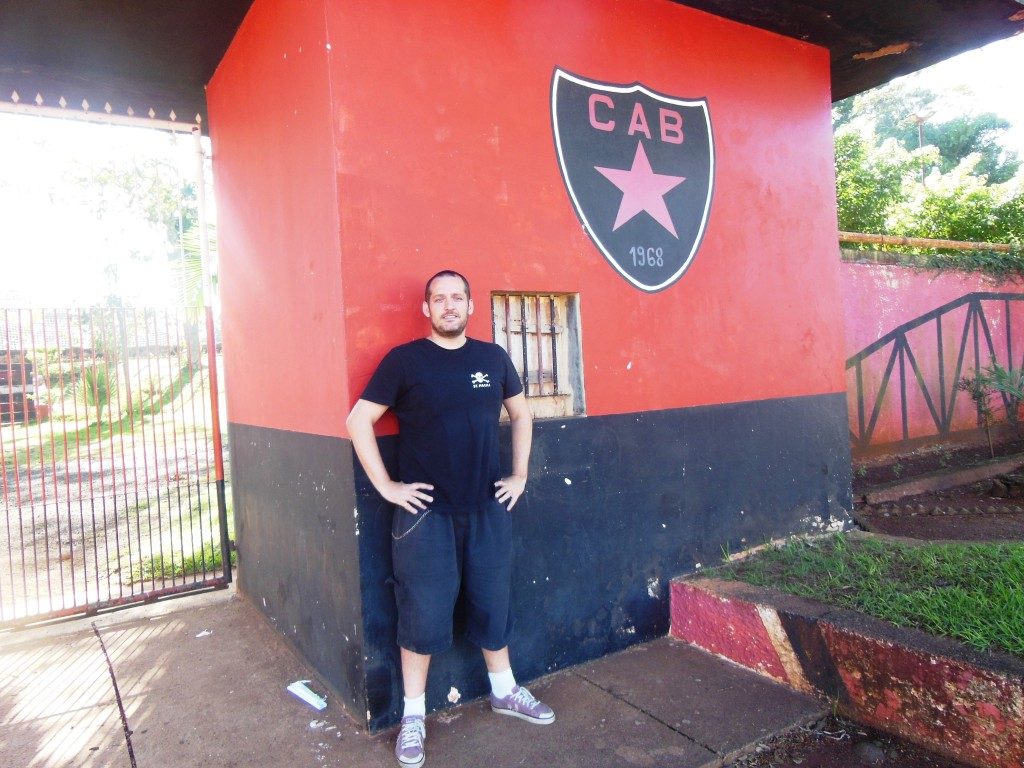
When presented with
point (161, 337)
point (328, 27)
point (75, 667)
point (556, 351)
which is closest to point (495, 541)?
point (556, 351)

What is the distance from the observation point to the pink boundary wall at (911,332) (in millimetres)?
6047

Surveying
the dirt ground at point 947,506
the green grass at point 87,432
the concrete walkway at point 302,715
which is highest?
the green grass at point 87,432

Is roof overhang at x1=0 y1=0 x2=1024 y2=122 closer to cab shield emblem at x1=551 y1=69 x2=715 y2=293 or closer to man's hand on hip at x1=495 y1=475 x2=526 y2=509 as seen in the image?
cab shield emblem at x1=551 y1=69 x2=715 y2=293

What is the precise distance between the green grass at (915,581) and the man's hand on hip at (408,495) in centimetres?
178

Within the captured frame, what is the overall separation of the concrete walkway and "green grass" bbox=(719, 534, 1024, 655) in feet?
1.62

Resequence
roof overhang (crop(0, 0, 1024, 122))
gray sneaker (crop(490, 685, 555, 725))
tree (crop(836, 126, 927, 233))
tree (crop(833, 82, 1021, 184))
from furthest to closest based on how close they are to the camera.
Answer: tree (crop(833, 82, 1021, 184)), tree (crop(836, 126, 927, 233)), roof overhang (crop(0, 0, 1024, 122)), gray sneaker (crop(490, 685, 555, 725))

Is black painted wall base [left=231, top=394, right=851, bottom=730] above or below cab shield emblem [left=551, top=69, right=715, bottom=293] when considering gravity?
below

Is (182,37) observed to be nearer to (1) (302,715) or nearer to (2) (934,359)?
(1) (302,715)

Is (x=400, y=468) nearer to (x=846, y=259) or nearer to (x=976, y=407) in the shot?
(x=846, y=259)

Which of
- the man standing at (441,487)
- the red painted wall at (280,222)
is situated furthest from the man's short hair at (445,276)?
the red painted wall at (280,222)

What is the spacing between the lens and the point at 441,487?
8.75 ft

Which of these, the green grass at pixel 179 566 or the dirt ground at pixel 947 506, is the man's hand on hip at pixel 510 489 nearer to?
the green grass at pixel 179 566

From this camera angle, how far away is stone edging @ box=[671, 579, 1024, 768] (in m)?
2.28

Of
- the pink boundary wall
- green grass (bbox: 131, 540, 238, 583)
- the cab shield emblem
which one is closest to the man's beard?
the cab shield emblem
